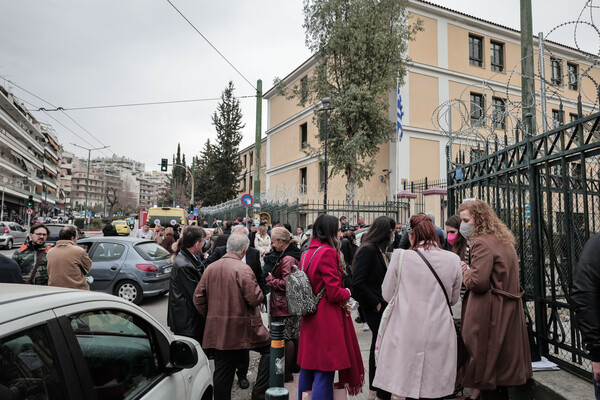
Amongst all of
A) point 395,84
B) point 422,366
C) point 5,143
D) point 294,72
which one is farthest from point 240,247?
point 5,143

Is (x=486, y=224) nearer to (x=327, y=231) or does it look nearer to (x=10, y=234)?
(x=327, y=231)

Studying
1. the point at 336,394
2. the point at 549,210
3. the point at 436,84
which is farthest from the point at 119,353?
the point at 436,84

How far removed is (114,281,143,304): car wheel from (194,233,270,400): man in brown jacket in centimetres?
564

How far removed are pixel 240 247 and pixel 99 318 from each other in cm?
221

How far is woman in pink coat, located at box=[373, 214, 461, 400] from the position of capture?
3.02 metres

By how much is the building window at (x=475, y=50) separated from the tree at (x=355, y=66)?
725cm

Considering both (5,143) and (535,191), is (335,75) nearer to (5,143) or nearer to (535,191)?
(535,191)

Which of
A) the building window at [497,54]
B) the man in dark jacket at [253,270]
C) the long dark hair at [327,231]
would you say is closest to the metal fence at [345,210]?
the man in dark jacket at [253,270]

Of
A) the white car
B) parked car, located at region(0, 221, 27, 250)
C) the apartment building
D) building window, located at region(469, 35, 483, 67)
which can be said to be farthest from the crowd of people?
the apartment building

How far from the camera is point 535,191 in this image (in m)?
4.13

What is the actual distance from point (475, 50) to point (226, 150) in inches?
1270

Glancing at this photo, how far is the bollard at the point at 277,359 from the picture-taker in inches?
137

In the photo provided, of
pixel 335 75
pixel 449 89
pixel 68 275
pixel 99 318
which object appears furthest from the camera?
pixel 449 89

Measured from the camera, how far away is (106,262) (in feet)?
29.4
